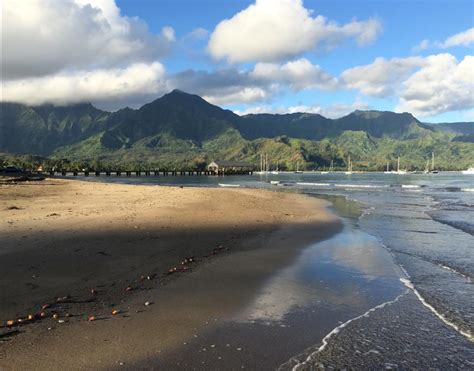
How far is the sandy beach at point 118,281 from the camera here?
7746 mm

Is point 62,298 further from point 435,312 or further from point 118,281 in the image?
point 435,312

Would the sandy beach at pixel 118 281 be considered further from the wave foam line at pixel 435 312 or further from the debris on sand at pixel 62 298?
the wave foam line at pixel 435 312

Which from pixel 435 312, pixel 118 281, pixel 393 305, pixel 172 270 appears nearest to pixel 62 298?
pixel 118 281

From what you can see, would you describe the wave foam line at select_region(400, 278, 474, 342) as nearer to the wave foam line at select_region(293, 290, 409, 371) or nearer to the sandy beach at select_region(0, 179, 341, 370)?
the wave foam line at select_region(293, 290, 409, 371)

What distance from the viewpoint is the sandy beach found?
7.75m

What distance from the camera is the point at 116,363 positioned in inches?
279

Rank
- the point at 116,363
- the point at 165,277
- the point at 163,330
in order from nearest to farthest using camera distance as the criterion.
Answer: the point at 116,363, the point at 163,330, the point at 165,277

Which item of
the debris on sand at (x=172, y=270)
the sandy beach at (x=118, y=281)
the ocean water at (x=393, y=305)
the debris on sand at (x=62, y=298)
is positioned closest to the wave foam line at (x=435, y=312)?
the ocean water at (x=393, y=305)

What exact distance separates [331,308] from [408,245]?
11.8m

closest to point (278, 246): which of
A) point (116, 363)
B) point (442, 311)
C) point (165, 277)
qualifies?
point (165, 277)

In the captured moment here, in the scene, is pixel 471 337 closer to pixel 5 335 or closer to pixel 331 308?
pixel 331 308

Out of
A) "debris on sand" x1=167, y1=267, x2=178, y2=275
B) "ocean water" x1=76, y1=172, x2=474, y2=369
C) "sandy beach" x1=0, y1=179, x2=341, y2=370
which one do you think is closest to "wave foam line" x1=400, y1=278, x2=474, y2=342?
"ocean water" x1=76, y1=172, x2=474, y2=369

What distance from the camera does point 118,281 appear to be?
39.3ft

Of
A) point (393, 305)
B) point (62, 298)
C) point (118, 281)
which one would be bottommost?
point (393, 305)
